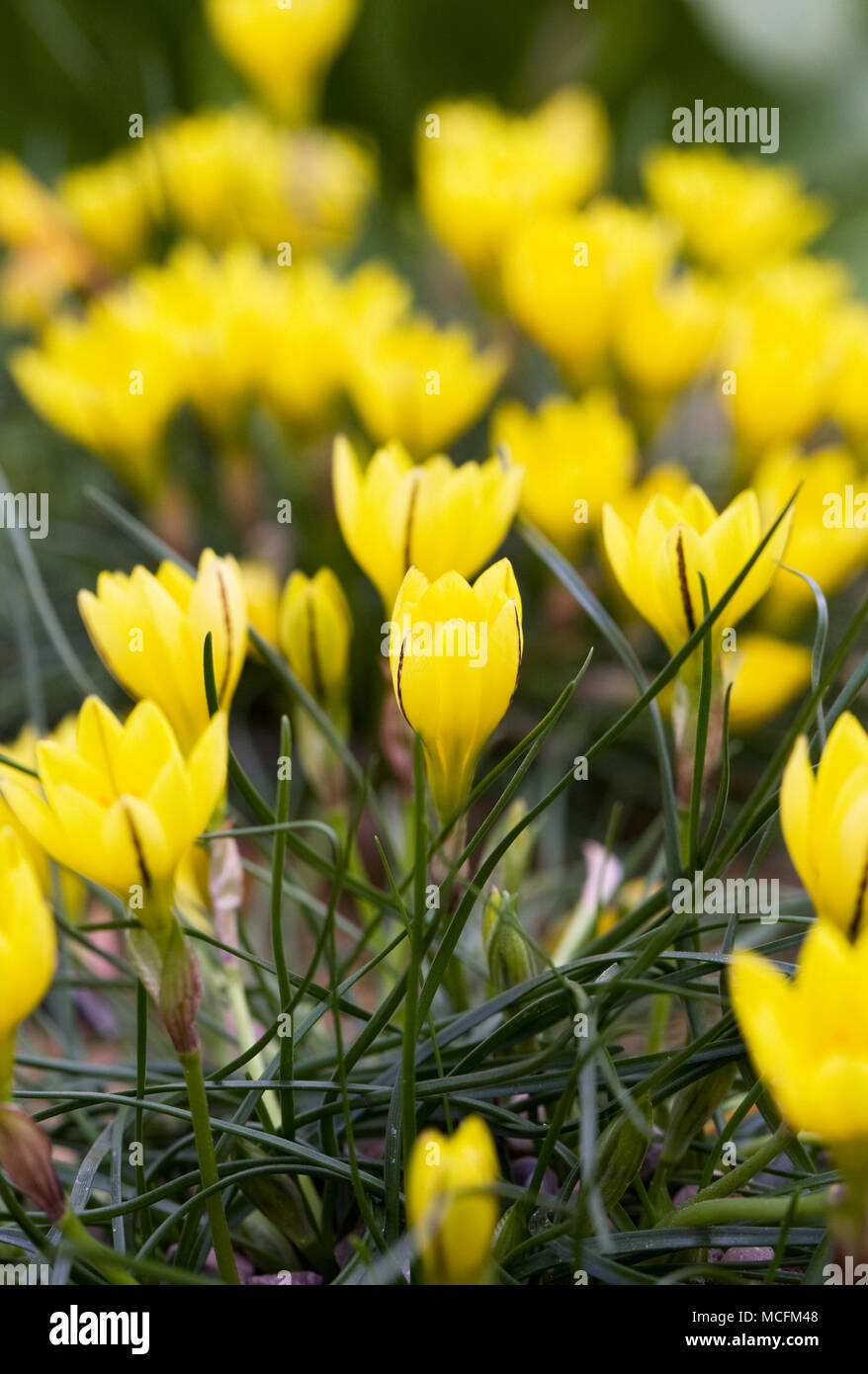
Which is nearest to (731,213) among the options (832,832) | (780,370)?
(780,370)

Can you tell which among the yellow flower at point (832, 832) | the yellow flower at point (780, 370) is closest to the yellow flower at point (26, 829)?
the yellow flower at point (832, 832)

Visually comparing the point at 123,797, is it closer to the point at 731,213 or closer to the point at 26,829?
the point at 26,829

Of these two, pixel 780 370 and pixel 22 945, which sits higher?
pixel 780 370

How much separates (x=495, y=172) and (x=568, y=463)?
1.53 feet

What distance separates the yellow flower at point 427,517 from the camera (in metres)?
0.45

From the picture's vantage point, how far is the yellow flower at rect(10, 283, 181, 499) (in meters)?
0.83

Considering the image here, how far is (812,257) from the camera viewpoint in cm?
145

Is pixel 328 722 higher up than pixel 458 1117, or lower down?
higher up

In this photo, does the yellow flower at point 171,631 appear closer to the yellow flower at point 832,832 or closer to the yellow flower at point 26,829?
the yellow flower at point 26,829

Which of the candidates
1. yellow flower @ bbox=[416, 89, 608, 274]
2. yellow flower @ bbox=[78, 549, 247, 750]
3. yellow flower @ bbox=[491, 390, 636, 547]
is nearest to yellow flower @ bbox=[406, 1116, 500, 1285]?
yellow flower @ bbox=[78, 549, 247, 750]

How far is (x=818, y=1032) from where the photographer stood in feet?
0.93
